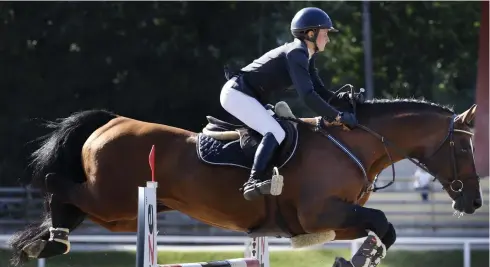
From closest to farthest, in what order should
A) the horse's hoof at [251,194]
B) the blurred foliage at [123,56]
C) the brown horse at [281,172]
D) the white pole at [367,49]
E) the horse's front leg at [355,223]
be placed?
1. the horse's front leg at [355,223]
2. the horse's hoof at [251,194]
3. the brown horse at [281,172]
4. the blurred foliage at [123,56]
5. the white pole at [367,49]

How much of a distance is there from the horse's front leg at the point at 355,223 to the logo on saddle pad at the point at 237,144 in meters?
0.39

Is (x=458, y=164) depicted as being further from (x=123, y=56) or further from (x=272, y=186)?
(x=123, y=56)

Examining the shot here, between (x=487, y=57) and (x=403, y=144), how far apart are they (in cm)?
934

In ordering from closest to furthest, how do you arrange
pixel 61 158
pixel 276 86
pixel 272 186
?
pixel 272 186, pixel 276 86, pixel 61 158

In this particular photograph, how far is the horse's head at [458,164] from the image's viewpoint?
646 centimetres

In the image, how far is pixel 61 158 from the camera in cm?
711

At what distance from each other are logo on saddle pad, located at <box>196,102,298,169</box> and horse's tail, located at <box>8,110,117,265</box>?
3.15ft

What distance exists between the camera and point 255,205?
6566mm

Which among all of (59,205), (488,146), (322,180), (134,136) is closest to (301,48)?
(322,180)

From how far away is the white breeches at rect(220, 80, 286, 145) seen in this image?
21.0ft

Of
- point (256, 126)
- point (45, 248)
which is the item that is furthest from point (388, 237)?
point (45, 248)

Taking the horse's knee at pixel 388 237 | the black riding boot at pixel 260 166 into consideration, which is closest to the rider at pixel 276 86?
the black riding boot at pixel 260 166

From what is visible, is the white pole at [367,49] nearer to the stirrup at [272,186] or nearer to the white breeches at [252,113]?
the white breeches at [252,113]

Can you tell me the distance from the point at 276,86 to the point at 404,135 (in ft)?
3.03
